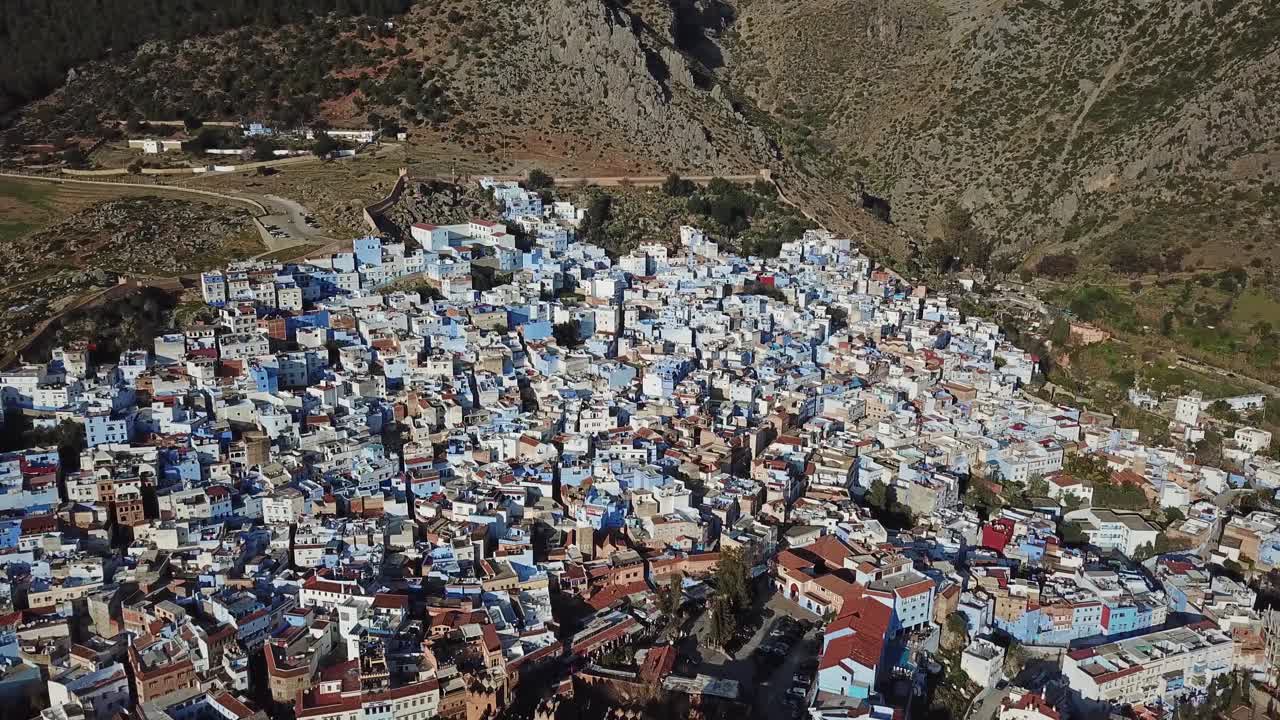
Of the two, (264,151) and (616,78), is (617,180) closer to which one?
(616,78)

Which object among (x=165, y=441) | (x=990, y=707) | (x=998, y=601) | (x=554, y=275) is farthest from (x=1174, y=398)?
(x=165, y=441)

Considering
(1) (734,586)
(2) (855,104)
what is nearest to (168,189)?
(1) (734,586)

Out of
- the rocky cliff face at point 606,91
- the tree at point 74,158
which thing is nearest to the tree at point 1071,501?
the rocky cliff face at point 606,91

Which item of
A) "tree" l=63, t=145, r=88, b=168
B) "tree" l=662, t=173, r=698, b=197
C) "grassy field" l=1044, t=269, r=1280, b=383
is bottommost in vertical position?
"grassy field" l=1044, t=269, r=1280, b=383

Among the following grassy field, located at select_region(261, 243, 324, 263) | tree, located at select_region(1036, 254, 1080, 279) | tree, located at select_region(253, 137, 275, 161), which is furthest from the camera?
tree, located at select_region(253, 137, 275, 161)

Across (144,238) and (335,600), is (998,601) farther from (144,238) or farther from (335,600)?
(144,238)

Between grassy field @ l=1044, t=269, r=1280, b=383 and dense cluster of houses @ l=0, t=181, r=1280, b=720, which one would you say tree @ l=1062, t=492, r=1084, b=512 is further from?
grassy field @ l=1044, t=269, r=1280, b=383

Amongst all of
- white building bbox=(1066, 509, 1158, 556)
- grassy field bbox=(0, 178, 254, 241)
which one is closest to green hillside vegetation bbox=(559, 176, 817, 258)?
grassy field bbox=(0, 178, 254, 241)
